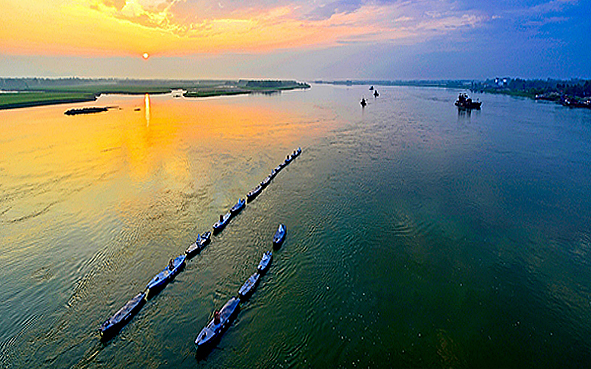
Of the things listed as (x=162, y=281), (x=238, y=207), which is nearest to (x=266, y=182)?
(x=238, y=207)

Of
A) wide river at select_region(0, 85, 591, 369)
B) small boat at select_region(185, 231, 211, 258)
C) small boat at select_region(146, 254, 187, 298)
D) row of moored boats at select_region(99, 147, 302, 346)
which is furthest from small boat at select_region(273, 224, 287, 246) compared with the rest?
small boat at select_region(146, 254, 187, 298)

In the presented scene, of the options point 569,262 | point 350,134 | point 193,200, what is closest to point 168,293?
point 193,200

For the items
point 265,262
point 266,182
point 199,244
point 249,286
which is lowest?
point 249,286

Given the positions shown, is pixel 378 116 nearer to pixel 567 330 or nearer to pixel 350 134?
pixel 350 134

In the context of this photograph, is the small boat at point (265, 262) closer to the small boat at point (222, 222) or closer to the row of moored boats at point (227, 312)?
the row of moored boats at point (227, 312)

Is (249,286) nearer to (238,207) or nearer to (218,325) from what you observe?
(218,325)

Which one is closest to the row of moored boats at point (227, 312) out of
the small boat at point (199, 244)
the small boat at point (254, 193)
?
the small boat at point (199, 244)
